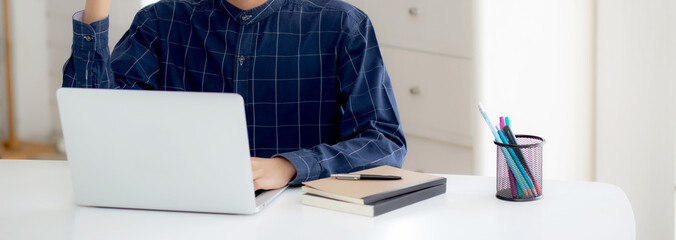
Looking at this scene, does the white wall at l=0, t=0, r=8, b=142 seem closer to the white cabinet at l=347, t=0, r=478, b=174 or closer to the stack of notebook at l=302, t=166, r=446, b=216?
the white cabinet at l=347, t=0, r=478, b=174

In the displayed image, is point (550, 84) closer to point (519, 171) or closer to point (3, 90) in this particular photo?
point (519, 171)

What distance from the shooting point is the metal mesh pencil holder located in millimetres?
1104

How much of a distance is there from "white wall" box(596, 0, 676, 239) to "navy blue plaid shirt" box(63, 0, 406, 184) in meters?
1.05

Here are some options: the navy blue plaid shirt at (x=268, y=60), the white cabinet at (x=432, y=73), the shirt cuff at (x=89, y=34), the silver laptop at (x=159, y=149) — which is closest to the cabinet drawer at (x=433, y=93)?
the white cabinet at (x=432, y=73)

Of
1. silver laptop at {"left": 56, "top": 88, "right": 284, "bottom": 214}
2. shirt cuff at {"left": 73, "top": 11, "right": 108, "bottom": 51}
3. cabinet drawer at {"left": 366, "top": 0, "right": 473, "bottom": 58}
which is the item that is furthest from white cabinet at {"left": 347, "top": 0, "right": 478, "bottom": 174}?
silver laptop at {"left": 56, "top": 88, "right": 284, "bottom": 214}

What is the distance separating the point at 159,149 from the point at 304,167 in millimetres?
273

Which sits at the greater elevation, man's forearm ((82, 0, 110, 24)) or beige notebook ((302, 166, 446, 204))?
man's forearm ((82, 0, 110, 24))

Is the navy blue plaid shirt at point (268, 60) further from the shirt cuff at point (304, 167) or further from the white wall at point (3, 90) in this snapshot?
the white wall at point (3, 90)

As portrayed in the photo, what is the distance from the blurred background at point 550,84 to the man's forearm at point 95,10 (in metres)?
1.34

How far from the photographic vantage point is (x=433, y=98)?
2.60 meters

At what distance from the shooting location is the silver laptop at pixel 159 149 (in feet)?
3.34

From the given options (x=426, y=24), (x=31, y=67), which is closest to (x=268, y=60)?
(x=426, y=24)

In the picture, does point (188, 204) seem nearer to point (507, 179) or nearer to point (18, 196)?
point (18, 196)

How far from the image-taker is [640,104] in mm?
2309
